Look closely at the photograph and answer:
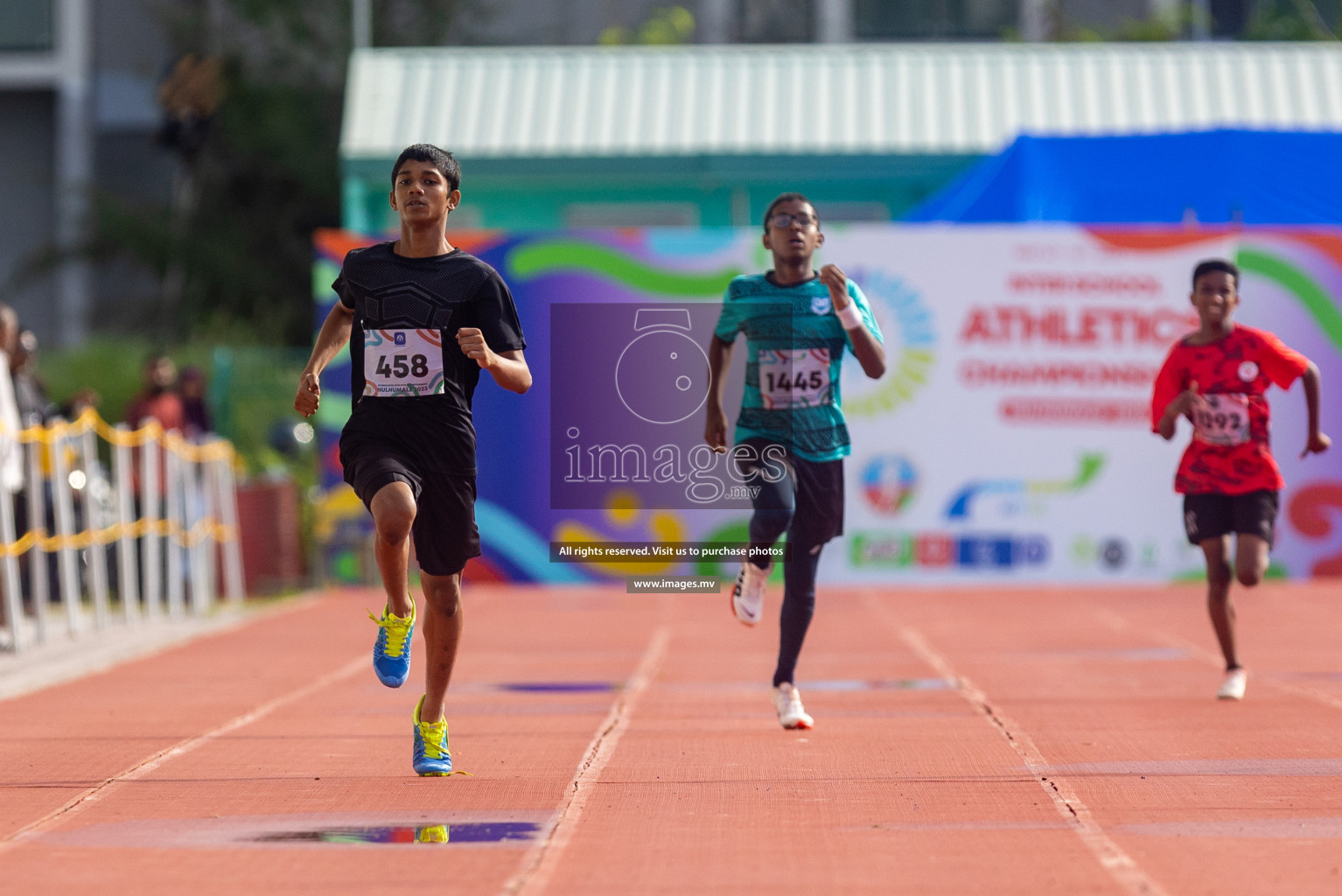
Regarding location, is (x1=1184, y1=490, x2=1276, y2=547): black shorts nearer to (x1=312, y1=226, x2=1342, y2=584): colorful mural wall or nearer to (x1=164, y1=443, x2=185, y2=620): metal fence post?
(x1=312, y1=226, x2=1342, y2=584): colorful mural wall

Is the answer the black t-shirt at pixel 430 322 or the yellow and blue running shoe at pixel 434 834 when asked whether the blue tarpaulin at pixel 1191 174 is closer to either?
the black t-shirt at pixel 430 322

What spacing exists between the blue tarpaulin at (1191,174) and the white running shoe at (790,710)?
10.5 metres

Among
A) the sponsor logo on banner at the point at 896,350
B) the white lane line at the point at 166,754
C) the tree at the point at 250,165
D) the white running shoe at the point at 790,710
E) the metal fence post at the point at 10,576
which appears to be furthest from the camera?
the tree at the point at 250,165

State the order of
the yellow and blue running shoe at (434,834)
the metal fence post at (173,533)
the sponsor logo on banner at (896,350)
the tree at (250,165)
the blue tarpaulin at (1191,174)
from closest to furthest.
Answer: the yellow and blue running shoe at (434,834)
the metal fence post at (173,533)
the sponsor logo on banner at (896,350)
the blue tarpaulin at (1191,174)
the tree at (250,165)

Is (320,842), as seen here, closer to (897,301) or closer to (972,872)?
(972,872)

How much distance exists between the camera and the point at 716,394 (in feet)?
26.5

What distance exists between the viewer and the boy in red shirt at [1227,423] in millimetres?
9391

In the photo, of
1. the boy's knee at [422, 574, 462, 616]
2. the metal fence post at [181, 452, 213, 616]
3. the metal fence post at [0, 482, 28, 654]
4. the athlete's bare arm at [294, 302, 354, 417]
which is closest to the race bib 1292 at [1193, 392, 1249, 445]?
the boy's knee at [422, 574, 462, 616]

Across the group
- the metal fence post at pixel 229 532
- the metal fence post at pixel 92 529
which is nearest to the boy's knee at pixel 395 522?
the metal fence post at pixel 92 529

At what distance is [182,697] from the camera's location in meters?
9.93

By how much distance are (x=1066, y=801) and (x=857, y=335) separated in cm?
223

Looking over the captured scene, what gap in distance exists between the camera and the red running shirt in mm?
9398

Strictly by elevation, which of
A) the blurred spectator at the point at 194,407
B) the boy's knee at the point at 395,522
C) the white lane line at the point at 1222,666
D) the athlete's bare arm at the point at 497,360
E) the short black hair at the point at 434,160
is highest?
the short black hair at the point at 434,160

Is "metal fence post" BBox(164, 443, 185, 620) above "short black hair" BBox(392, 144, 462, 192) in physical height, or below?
below
